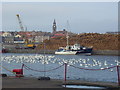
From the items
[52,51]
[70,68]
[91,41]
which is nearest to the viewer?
[70,68]

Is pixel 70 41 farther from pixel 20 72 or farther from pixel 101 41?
pixel 20 72

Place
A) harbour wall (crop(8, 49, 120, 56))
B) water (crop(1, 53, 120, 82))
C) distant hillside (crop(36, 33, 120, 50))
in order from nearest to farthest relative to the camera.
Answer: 1. water (crop(1, 53, 120, 82))
2. harbour wall (crop(8, 49, 120, 56))
3. distant hillside (crop(36, 33, 120, 50))

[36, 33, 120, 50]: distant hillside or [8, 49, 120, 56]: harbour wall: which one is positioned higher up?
[36, 33, 120, 50]: distant hillside

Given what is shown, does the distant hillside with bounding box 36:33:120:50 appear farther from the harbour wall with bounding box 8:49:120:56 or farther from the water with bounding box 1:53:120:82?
the water with bounding box 1:53:120:82

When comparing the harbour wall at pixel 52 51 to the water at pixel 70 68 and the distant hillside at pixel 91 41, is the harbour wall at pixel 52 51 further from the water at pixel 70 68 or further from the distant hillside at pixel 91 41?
the water at pixel 70 68

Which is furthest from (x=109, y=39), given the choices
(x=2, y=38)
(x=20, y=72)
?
(x=20, y=72)

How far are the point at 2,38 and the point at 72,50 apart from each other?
94167mm

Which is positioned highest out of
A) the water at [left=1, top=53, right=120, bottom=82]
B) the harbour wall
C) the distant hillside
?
the distant hillside

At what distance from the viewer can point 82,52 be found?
3900 inches

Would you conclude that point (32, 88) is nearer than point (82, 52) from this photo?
Yes

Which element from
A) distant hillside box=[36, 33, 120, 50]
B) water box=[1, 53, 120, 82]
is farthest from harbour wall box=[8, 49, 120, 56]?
water box=[1, 53, 120, 82]

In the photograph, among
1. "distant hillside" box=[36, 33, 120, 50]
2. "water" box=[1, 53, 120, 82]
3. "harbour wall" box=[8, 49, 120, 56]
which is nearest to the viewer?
"water" box=[1, 53, 120, 82]

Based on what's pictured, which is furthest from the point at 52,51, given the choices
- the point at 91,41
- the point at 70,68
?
the point at 70,68

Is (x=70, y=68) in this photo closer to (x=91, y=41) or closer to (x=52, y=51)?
(x=52, y=51)
